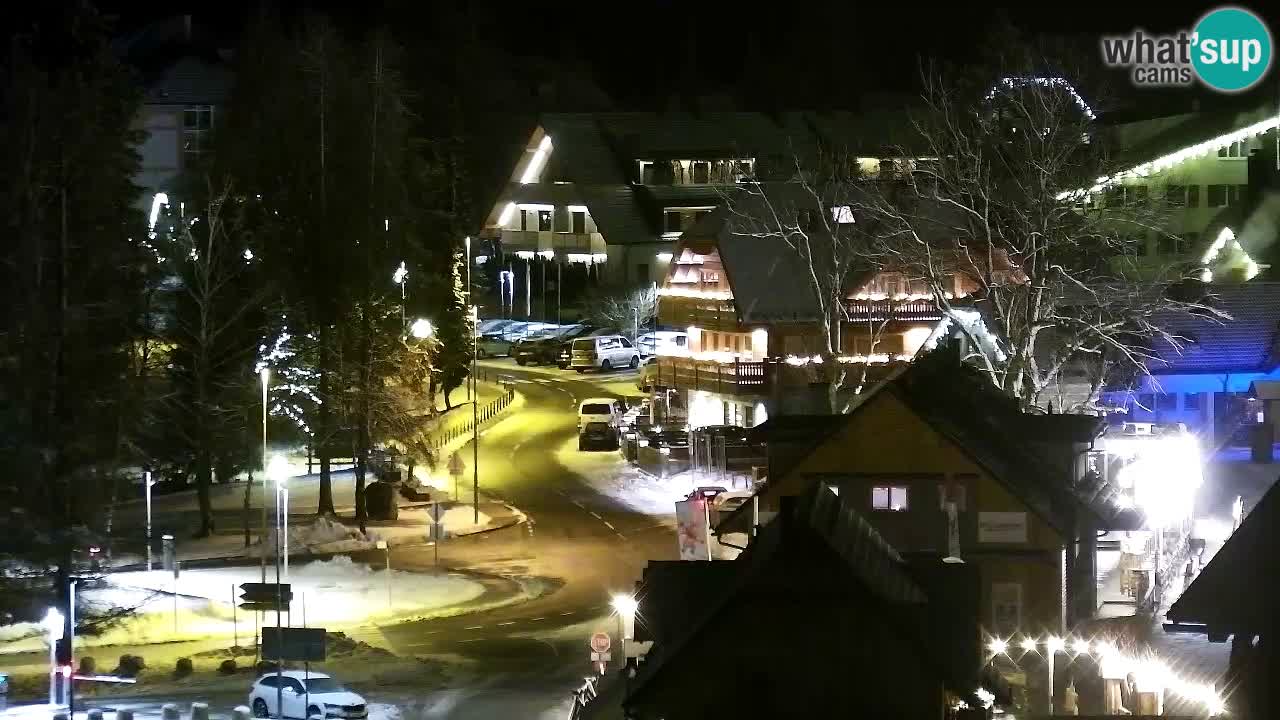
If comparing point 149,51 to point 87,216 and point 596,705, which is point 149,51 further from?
point 596,705

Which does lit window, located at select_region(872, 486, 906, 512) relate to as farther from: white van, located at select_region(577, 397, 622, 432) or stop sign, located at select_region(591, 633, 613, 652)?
white van, located at select_region(577, 397, 622, 432)

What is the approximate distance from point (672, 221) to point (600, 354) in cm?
1386

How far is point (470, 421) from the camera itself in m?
67.4

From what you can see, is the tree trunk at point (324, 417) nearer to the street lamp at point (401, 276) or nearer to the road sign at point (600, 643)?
the street lamp at point (401, 276)

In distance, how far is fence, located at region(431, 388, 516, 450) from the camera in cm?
6406

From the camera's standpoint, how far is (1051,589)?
3241cm

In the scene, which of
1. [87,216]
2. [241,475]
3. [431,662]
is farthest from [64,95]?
[241,475]

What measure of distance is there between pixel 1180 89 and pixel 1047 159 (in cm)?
5628

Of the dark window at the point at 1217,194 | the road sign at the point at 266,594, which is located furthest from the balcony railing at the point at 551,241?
the road sign at the point at 266,594

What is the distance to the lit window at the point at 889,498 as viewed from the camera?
3350 cm

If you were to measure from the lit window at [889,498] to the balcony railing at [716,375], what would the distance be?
2906 cm

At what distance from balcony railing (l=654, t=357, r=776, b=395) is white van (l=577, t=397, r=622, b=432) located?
2.34m

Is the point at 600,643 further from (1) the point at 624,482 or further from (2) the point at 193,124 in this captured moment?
(2) the point at 193,124

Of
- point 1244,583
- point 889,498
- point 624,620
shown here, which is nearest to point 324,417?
point 624,620
